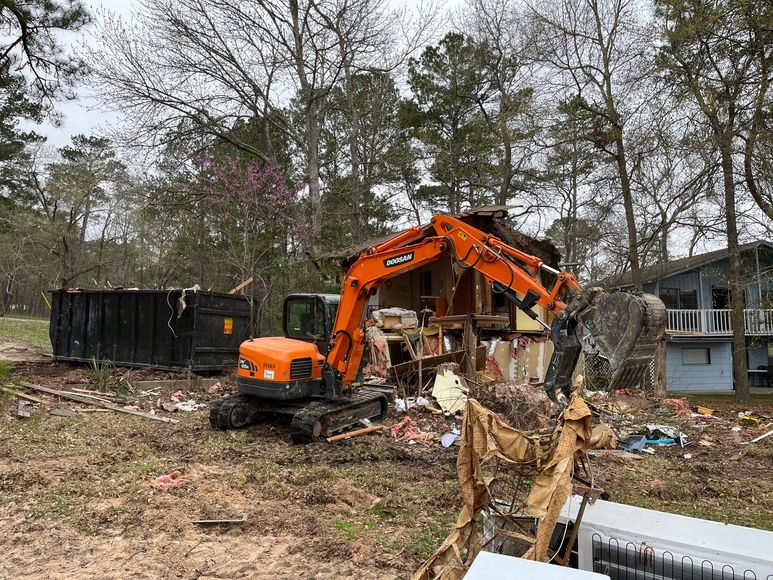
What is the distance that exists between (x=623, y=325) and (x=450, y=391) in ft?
18.8

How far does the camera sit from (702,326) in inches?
948

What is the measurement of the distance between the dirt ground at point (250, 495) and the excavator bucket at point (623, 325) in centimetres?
171

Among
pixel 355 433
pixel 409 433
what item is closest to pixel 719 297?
pixel 409 433

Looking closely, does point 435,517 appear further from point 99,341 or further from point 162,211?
point 162,211

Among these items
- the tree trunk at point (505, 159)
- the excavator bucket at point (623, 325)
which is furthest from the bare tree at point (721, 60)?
the excavator bucket at point (623, 325)

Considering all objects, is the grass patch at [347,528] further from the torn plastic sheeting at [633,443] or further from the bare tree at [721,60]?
the bare tree at [721,60]

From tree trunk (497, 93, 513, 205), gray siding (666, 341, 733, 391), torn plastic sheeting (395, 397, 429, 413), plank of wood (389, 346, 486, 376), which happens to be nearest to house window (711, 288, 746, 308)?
gray siding (666, 341, 733, 391)

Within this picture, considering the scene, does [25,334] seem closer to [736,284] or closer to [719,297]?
[736,284]

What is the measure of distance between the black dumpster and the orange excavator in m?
3.64

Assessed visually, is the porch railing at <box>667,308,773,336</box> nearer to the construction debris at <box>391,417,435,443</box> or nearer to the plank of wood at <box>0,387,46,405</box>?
the construction debris at <box>391,417,435,443</box>

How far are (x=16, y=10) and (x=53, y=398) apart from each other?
7392 millimetres

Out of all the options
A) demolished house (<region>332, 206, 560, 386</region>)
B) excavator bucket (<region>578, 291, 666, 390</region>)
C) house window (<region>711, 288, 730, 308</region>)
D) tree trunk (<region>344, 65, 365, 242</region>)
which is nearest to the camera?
excavator bucket (<region>578, 291, 666, 390</region>)

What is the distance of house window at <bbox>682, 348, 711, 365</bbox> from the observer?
81.1 feet

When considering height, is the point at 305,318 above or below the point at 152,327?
above
